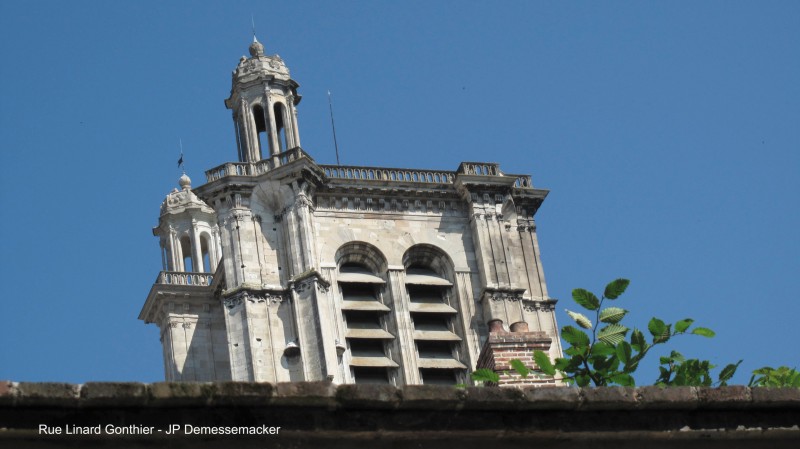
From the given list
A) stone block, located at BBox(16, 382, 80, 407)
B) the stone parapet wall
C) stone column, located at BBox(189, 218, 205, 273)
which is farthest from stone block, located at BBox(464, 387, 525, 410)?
stone column, located at BBox(189, 218, 205, 273)

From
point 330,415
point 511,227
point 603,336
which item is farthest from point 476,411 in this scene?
point 511,227

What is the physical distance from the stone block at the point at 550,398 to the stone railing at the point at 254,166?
46.9m

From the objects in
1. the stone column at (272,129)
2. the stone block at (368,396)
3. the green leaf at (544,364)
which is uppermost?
the stone column at (272,129)

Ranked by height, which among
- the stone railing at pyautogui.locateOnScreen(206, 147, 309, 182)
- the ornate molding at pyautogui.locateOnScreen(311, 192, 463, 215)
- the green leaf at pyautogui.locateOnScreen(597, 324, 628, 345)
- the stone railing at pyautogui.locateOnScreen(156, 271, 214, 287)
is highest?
the stone railing at pyautogui.locateOnScreen(206, 147, 309, 182)

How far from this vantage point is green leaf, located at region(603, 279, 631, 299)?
23547 mm

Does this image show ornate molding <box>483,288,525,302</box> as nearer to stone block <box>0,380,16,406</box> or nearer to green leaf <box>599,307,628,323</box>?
green leaf <box>599,307,628,323</box>

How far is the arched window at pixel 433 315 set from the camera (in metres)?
62.6

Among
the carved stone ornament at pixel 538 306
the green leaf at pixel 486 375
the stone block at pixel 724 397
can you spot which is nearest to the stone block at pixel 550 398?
the stone block at pixel 724 397

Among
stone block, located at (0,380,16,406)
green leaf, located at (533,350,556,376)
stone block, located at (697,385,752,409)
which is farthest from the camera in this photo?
green leaf, located at (533,350,556,376)

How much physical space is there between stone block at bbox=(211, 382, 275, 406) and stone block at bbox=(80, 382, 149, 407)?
1.96 feet

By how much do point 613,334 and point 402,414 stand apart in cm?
616

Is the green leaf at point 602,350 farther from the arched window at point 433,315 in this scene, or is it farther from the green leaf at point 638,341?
the arched window at point 433,315

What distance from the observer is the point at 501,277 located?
64500 millimetres

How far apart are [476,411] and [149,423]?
2.84m
